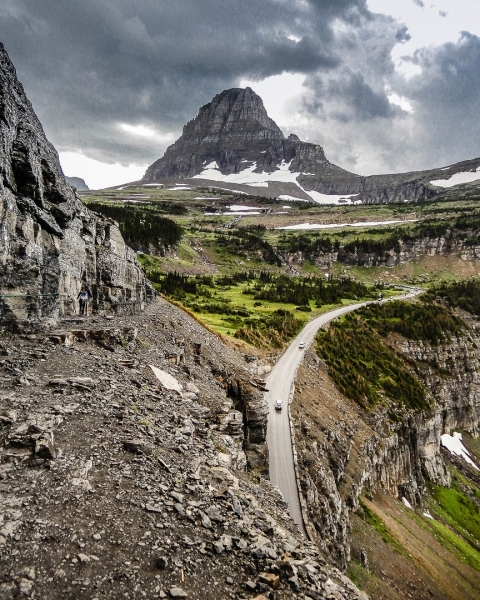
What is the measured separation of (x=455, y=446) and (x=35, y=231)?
253 feet

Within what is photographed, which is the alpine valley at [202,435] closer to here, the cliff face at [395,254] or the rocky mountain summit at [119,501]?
the rocky mountain summit at [119,501]

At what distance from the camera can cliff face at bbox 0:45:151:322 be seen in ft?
57.3

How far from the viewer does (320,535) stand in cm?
2298

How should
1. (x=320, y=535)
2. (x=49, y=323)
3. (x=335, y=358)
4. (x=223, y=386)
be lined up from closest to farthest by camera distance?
(x=49, y=323) < (x=320, y=535) < (x=223, y=386) < (x=335, y=358)

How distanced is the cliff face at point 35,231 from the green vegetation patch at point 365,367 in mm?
32886

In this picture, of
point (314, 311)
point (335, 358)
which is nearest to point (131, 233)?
point (314, 311)

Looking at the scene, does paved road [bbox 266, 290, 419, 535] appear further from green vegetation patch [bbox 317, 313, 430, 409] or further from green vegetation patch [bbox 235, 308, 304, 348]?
green vegetation patch [bbox 317, 313, 430, 409]

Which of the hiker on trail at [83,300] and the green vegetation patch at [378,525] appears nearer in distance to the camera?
the hiker on trail at [83,300]

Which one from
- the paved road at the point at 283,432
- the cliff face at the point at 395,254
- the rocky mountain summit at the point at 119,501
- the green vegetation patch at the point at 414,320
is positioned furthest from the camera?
the cliff face at the point at 395,254

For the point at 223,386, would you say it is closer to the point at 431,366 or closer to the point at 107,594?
the point at 107,594

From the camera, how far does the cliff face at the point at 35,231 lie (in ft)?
57.3

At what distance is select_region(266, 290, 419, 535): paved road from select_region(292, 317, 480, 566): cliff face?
3.36 ft

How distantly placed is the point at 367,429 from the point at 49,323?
37.5m

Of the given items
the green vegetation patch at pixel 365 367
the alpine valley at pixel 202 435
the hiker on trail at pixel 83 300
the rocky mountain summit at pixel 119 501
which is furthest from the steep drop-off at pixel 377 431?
the hiker on trail at pixel 83 300
